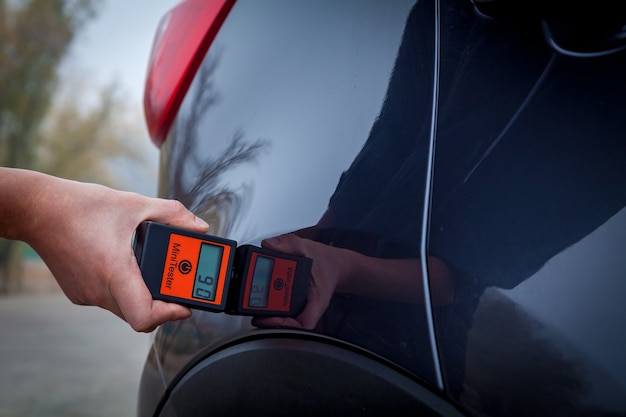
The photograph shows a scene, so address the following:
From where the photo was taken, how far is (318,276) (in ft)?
2.50

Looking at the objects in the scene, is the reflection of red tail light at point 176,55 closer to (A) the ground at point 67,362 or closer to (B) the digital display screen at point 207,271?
(B) the digital display screen at point 207,271

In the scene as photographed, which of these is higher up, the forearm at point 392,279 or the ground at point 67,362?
the forearm at point 392,279

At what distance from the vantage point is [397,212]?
73 centimetres

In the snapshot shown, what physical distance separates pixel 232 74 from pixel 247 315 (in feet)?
1.25

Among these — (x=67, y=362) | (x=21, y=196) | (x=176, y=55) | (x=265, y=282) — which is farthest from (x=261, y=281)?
(x=67, y=362)

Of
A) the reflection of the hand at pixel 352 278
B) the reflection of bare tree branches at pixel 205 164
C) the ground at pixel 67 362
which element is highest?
the reflection of bare tree branches at pixel 205 164

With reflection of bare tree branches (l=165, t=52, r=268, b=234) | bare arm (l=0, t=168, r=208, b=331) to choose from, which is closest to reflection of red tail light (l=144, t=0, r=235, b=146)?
reflection of bare tree branches (l=165, t=52, r=268, b=234)

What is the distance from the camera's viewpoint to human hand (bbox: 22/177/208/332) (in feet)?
2.48

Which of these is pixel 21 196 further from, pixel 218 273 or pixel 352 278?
pixel 352 278

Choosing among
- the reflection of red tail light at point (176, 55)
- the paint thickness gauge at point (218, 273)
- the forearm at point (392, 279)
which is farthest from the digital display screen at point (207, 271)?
the reflection of red tail light at point (176, 55)

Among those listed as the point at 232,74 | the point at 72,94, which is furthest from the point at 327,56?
the point at 72,94

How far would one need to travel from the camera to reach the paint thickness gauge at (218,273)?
2.50 ft

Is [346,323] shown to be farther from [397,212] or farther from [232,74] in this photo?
[232,74]

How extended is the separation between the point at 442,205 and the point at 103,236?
42cm
